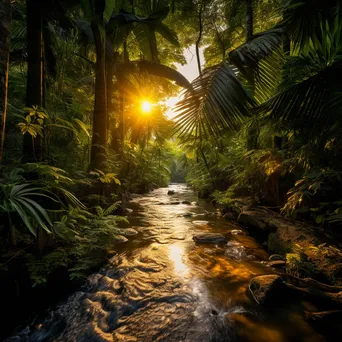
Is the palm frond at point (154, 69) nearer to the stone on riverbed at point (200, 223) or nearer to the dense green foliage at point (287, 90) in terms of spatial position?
the dense green foliage at point (287, 90)

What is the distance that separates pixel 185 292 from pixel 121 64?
7002 millimetres

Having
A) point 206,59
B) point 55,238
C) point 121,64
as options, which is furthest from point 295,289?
point 206,59

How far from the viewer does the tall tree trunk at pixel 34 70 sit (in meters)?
2.64

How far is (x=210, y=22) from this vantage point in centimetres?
871

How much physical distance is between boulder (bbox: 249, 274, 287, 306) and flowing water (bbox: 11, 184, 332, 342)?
4.2 inches

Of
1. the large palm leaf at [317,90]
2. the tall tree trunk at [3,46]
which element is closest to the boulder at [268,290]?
the large palm leaf at [317,90]

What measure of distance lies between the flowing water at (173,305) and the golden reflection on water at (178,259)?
2cm

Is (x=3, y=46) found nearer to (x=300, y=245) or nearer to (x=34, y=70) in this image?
(x=34, y=70)

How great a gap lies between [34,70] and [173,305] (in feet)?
11.9

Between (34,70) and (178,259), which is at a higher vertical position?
(34,70)

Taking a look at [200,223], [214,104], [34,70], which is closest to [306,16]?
[214,104]

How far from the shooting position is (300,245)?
3.17m

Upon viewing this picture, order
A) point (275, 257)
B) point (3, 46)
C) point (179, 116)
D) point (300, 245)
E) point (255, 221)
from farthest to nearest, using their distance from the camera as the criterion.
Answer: point (255, 221), point (275, 257), point (300, 245), point (179, 116), point (3, 46)

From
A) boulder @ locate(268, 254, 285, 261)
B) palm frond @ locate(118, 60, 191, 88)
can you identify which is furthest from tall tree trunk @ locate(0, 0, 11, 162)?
palm frond @ locate(118, 60, 191, 88)
